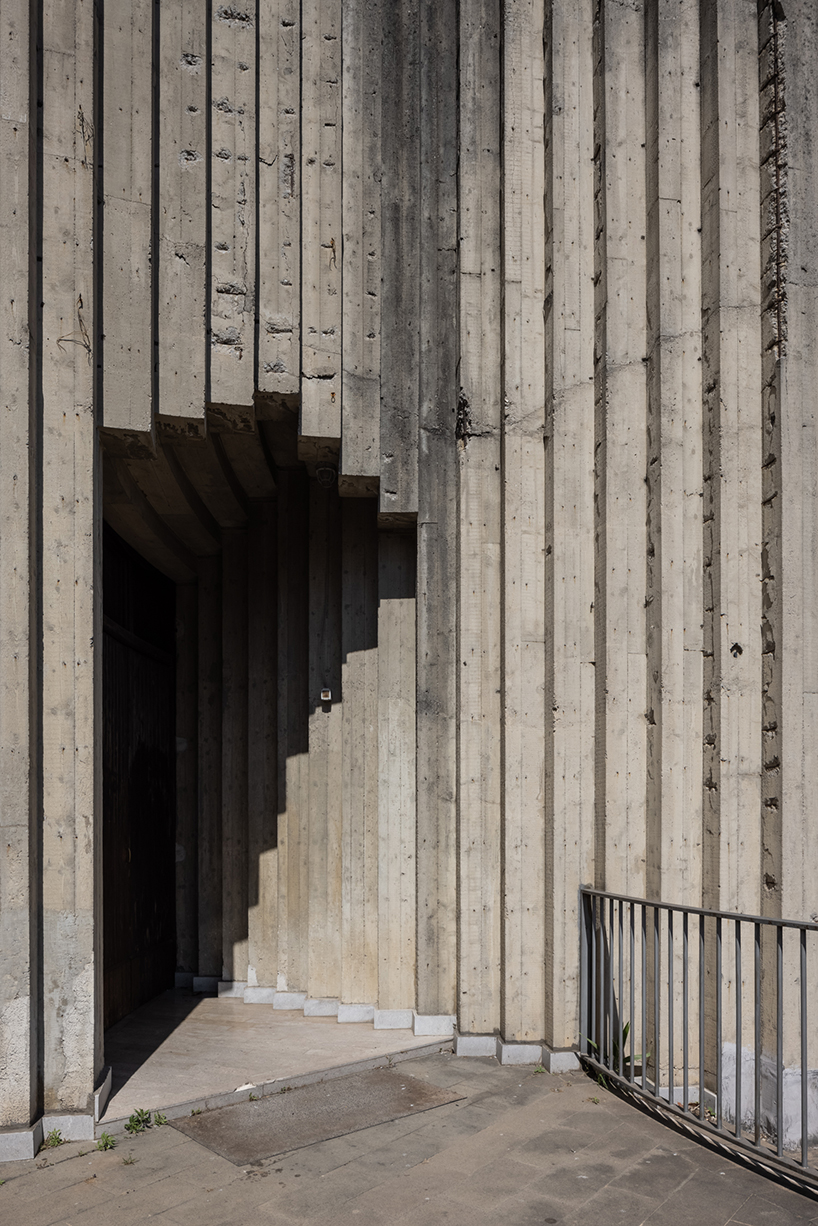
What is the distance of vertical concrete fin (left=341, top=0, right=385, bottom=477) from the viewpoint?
6273 millimetres

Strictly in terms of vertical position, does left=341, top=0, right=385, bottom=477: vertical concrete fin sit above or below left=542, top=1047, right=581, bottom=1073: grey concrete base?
above

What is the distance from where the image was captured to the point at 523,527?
6.30 meters

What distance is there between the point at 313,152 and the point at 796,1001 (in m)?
6.31

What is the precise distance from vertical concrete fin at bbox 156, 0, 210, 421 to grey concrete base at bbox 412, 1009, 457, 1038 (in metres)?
4.44

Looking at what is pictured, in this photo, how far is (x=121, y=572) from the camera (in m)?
7.81

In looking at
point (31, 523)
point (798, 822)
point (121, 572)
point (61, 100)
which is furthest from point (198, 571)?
point (798, 822)

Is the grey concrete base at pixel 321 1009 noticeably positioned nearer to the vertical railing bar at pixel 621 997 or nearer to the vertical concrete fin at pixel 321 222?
the vertical railing bar at pixel 621 997

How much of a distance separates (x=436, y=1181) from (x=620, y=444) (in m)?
4.47

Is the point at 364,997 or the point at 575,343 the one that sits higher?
the point at 575,343

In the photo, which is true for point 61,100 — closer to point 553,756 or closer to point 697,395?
A: point 697,395

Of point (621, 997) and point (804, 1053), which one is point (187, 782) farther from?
point (804, 1053)

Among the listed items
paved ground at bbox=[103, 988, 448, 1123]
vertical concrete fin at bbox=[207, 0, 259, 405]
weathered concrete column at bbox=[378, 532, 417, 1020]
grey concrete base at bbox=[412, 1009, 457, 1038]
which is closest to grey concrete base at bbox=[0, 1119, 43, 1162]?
paved ground at bbox=[103, 988, 448, 1123]

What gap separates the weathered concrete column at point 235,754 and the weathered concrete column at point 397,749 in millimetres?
1950

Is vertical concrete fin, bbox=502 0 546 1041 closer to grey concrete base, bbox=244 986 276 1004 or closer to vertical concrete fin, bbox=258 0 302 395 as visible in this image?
vertical concrete fin, bbox=258 0 302 395
